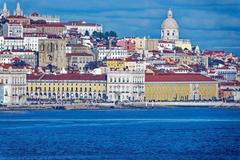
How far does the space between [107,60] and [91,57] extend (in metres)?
1.53

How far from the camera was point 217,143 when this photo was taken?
27453mm

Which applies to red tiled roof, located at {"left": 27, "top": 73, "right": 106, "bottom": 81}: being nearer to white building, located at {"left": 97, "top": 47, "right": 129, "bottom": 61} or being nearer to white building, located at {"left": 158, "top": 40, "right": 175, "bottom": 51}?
white building, located at {"left": 97, "top": 47, "right": 129, "bottom": 61}

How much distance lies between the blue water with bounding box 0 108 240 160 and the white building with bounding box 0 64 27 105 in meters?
4.70

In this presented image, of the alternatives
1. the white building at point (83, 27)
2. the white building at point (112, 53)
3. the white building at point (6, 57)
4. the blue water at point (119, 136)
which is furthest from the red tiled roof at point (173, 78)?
the white building at point (83, 27)

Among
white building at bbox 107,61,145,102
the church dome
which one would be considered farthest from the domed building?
white building at bbox 107,61,145,102

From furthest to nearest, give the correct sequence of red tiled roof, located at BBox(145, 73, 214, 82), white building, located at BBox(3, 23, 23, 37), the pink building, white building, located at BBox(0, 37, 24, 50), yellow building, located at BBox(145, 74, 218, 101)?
the pink building → white building, located at BBox(3, 23, 23, 37) → white building, located at BBox(0, 37, 24, 50) → red tiled roof, located at BBox(145, 73, 214, 82) → yellow building, located at BBox(145, 74, 218, 101)

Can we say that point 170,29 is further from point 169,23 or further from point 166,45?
point 166,45

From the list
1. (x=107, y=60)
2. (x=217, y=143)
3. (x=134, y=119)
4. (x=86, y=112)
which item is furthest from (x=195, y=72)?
(x=217, y=143)

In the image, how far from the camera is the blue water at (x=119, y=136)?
2519 cm

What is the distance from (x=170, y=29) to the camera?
71625 millimetres

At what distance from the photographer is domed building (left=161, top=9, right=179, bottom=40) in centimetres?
7138

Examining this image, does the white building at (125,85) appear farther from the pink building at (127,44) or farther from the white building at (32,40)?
the pink building at (127,44)

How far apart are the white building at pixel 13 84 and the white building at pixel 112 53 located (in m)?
10.1

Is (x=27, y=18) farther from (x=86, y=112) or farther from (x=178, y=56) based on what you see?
(x=86, y=112)
